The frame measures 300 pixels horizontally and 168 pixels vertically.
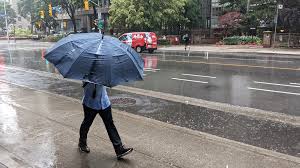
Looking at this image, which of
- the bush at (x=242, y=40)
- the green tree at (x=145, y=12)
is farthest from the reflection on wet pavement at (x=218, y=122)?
the bush at (x=242, y=40)

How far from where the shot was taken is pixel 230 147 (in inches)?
218

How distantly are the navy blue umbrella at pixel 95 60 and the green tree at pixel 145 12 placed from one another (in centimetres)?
3349

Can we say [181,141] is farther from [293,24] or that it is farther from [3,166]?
[293,24]

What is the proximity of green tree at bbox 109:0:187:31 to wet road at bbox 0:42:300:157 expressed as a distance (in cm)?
2214

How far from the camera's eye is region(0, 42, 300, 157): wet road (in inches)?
250

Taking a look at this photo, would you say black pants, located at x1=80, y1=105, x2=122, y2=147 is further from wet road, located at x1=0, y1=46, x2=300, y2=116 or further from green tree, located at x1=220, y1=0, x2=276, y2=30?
green tree, located at x1=220, y1=0, x2=276, y2=30

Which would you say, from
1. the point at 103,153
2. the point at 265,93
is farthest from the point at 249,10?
the point at 103,153

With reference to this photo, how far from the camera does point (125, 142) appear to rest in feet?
19.2

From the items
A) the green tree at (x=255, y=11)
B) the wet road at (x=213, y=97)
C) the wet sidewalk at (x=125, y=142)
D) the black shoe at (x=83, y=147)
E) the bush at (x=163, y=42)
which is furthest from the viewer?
the bush at (x=163, y=42)

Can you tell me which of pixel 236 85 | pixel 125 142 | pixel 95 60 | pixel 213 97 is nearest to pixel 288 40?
pixel 236 85

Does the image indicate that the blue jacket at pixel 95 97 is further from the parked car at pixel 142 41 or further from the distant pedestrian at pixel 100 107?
the parked car at pixel 142 41

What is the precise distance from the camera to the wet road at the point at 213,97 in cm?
636

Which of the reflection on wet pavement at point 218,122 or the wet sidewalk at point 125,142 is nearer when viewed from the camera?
the wet sidewalk at point 125,142

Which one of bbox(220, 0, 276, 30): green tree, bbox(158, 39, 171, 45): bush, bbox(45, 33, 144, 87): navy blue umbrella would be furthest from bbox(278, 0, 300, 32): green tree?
bbox(45, 33, 144, 87): navy blue umbrella
